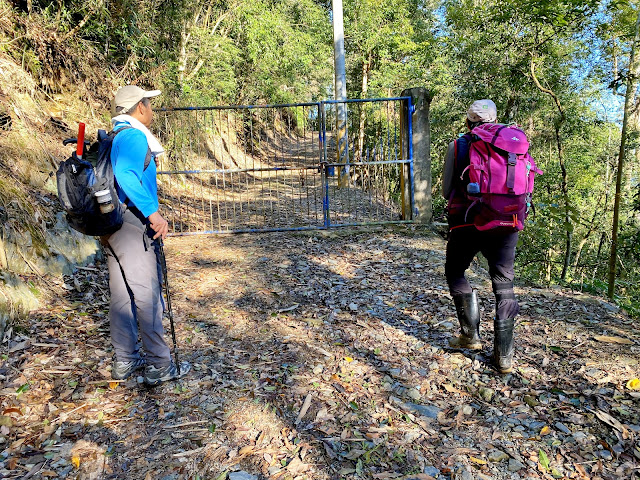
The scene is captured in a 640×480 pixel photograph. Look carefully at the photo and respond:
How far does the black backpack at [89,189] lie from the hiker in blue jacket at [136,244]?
7 cm

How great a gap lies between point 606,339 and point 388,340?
2.01m

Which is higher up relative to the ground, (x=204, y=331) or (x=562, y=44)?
(x=562, y=44)

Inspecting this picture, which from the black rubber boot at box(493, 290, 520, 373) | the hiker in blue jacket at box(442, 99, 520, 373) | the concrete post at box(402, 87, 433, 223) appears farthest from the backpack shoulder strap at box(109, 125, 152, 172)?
the concrete post at box(402, 87, 433, 223)

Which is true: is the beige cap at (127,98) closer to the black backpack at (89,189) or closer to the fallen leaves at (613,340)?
the black backpack at (89,189)

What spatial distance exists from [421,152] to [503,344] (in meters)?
4.96

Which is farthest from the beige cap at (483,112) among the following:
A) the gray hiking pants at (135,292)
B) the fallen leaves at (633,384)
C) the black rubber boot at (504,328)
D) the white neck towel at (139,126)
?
the gray hiking pants at (135,292)

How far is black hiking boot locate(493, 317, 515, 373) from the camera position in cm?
347

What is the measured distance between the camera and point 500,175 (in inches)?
125

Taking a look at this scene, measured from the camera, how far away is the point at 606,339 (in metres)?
4.09

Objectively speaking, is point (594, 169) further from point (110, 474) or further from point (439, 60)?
point (110, 474)

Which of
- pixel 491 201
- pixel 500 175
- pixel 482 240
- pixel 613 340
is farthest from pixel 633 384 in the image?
pixel 500 175

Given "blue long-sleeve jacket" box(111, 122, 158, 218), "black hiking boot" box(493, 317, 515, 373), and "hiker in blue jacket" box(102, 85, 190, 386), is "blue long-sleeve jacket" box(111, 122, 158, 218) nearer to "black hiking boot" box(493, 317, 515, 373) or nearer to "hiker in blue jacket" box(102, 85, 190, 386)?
"hiker in blue jacket" box(102, 85, 190, 386)

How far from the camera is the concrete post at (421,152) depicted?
771 cm

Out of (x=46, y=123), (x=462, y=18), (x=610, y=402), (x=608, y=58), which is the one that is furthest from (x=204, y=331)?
(x=608, y=58)
